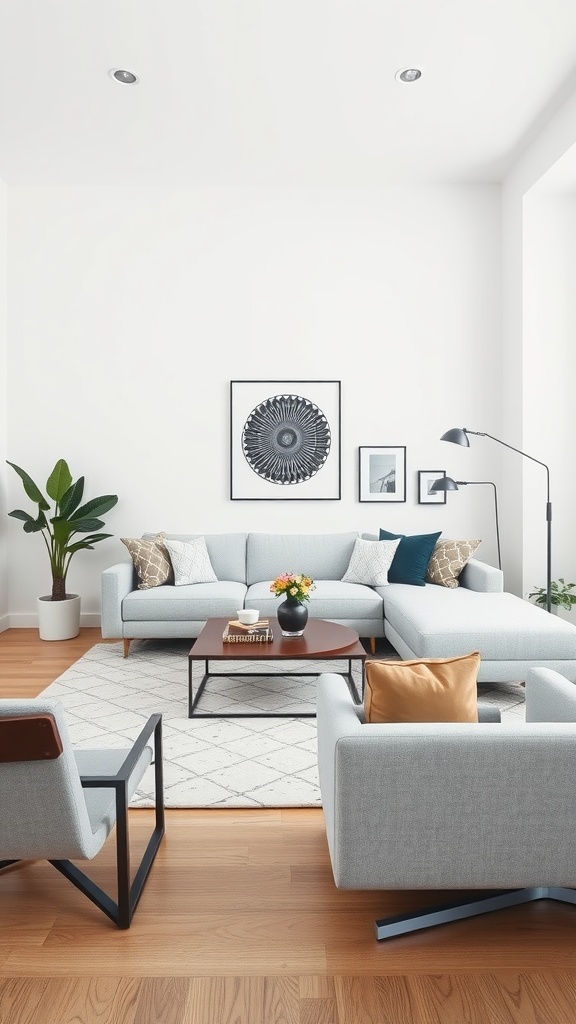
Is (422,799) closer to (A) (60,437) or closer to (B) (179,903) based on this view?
(B) (179,903)

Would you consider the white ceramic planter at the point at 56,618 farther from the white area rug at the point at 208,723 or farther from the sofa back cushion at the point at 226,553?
the sofa back cushion at the point at 226,553

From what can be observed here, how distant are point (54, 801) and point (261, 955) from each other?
664mm

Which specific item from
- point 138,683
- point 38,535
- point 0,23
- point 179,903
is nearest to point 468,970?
point 179,903

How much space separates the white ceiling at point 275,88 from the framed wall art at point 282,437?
1.64 m

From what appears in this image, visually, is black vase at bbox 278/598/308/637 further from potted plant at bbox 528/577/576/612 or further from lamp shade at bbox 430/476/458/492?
potted plant at bbox 528/577/576/612

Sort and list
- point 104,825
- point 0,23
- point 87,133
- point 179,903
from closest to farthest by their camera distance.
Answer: point 104,825 < point 179,903 < point 0,23 < point 87,133

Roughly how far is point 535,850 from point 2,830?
130 cm

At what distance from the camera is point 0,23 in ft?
12.1

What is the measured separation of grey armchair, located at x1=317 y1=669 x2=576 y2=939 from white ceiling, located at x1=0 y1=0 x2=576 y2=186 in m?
3.51

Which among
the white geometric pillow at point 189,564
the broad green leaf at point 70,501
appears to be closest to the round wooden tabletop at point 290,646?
the white geometric pillow at point 189,564

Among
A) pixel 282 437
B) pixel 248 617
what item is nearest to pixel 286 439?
pixel 282 437

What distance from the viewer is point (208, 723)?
141 inches

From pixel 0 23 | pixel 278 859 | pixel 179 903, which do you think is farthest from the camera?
pixel 0 23

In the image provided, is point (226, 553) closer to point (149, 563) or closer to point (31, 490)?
point (149, 563)
